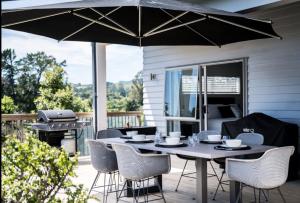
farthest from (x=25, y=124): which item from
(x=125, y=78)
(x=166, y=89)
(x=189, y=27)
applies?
(x=125, y=78)

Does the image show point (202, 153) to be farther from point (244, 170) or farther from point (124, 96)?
point (124, 96)

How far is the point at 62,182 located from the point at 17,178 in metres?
0.25

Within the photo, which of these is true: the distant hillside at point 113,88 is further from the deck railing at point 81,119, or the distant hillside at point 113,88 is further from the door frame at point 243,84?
the door frame at point 243,84

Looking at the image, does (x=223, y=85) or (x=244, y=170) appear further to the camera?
(x=223, y=85)

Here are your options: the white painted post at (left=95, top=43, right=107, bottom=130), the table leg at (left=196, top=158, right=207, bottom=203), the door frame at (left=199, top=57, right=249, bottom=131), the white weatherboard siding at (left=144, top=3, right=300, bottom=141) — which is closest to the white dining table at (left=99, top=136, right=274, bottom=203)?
the table leg at (left=196, top=158, right=207, bottom=203)

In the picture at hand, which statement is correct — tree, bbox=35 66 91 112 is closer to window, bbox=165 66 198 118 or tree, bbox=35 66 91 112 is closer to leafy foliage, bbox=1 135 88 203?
window, bbox=165 66 198 118

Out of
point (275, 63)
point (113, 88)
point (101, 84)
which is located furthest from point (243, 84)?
point (113, 88)

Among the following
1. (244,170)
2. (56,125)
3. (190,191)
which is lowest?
(190,191)

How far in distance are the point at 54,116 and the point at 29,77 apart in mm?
3811

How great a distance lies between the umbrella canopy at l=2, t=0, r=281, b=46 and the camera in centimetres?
400

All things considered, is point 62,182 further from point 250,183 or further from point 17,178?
point 250,183

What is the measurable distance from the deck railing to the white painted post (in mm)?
304

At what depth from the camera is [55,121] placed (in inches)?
295

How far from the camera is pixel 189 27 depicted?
5133mm
